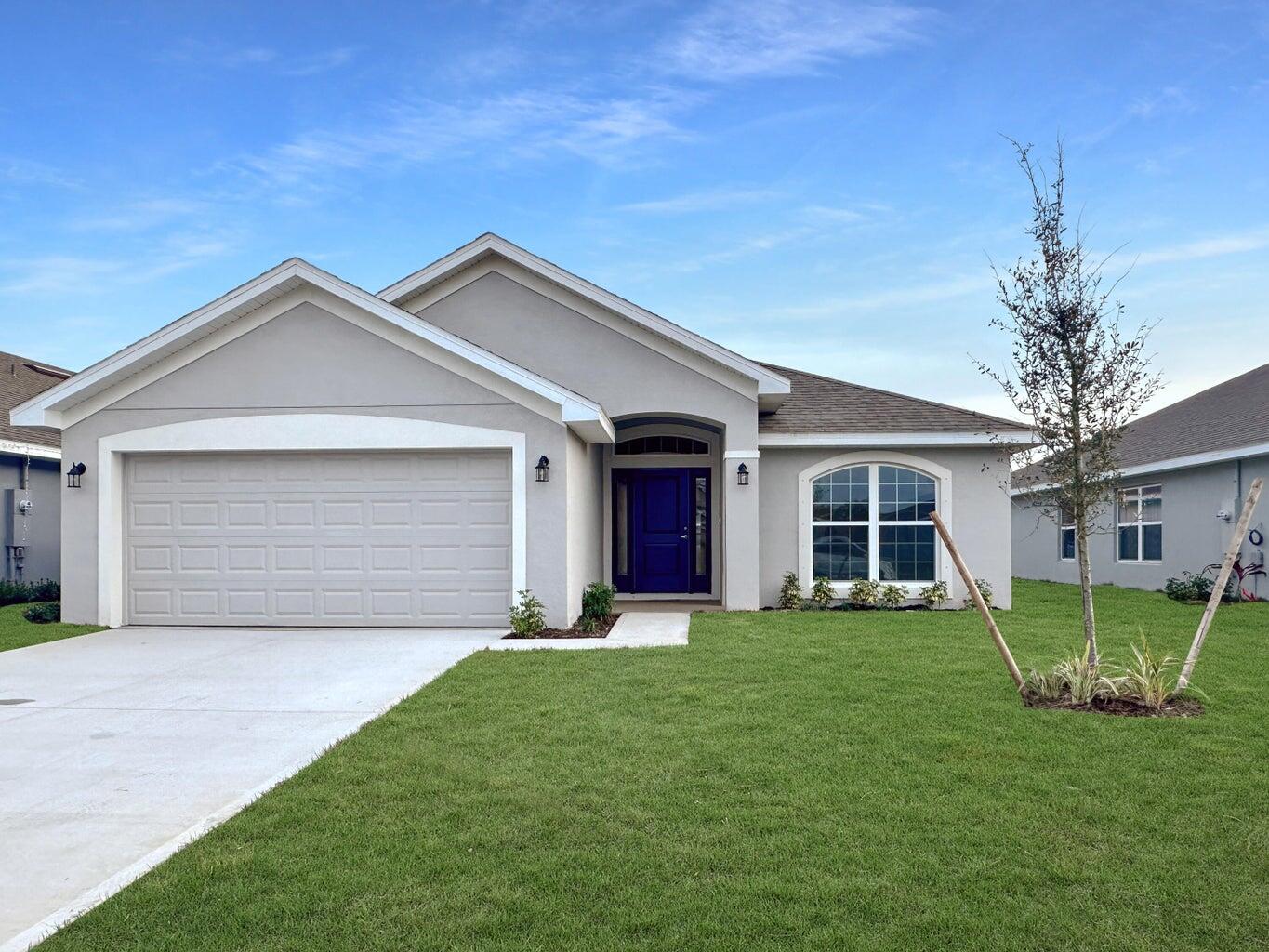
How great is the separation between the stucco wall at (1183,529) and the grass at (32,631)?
1427cm

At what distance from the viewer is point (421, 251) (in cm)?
1891

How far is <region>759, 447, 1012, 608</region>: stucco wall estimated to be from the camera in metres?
14.9

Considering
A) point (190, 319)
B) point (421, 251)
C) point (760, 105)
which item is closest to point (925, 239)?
point (760, 105)

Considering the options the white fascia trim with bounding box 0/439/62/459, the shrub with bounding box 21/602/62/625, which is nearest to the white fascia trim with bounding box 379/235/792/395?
the shrub with bounding box 21/602/62/625

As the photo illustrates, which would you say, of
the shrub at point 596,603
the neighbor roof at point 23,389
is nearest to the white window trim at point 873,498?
the shrub at point 596,603

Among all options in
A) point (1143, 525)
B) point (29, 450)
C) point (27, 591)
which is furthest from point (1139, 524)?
point (29, 450)

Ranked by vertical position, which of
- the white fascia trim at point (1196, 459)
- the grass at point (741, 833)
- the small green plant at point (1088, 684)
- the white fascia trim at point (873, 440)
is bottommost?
the grass at point (741, 833)

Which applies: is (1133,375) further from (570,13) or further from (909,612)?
(570,13)

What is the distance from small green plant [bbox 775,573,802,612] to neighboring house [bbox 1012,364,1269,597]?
13.4 feet

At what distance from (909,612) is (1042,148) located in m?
7.99

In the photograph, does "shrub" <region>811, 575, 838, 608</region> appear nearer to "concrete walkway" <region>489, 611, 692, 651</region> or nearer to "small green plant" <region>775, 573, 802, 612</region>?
"small green plant" <region>775, 573, 802, 612</region>

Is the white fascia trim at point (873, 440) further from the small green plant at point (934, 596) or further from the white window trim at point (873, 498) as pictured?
the small green plant at point (934, 596)

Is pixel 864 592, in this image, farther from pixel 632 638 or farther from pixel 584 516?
pixel 632 638

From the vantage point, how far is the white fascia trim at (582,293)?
13.6m
